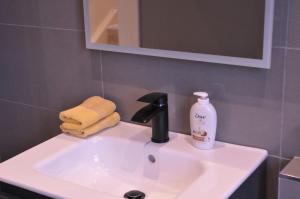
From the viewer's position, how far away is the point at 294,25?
4.22 feet

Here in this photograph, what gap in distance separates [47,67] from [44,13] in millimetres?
214

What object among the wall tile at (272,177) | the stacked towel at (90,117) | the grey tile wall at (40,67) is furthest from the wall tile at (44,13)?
the wall tile at (272,177)

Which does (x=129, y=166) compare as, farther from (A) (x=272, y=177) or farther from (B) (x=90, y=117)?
(A) (x=272, y=177)

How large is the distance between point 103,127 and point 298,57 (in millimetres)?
702

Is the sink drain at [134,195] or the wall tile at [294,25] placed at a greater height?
the wall tile at [294,25]

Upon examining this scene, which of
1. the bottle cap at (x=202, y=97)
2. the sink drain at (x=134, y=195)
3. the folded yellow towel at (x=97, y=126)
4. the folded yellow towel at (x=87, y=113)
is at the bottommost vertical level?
the sink drain at (x=134, y=195)

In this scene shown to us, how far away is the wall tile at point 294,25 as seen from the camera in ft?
4.17

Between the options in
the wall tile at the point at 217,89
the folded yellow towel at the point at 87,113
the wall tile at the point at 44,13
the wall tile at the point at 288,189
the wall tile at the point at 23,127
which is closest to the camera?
the wall tile at the point at 288,189

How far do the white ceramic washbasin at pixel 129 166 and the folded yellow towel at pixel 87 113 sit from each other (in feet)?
0.18

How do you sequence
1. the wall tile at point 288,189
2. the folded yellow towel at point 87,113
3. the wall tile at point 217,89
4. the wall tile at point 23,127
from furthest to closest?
the wall tile at point 23,127, the folded yellow towel at point 87,113, the wall tile at point 217,89, the wall tile at point 288,189

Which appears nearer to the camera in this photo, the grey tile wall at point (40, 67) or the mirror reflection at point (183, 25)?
the mirror reflection at point (183, 25)

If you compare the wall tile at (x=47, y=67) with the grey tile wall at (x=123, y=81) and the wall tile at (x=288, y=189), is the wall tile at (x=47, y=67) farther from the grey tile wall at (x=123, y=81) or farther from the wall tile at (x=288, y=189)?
the wall tile at (x=288, y=189)

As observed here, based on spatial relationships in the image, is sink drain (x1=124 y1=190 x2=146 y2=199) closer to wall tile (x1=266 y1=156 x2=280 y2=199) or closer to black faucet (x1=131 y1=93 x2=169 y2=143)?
black faucet (x1=131 y1=93 x2=169 y2=143)

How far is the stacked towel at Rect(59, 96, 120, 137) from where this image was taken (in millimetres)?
1583
